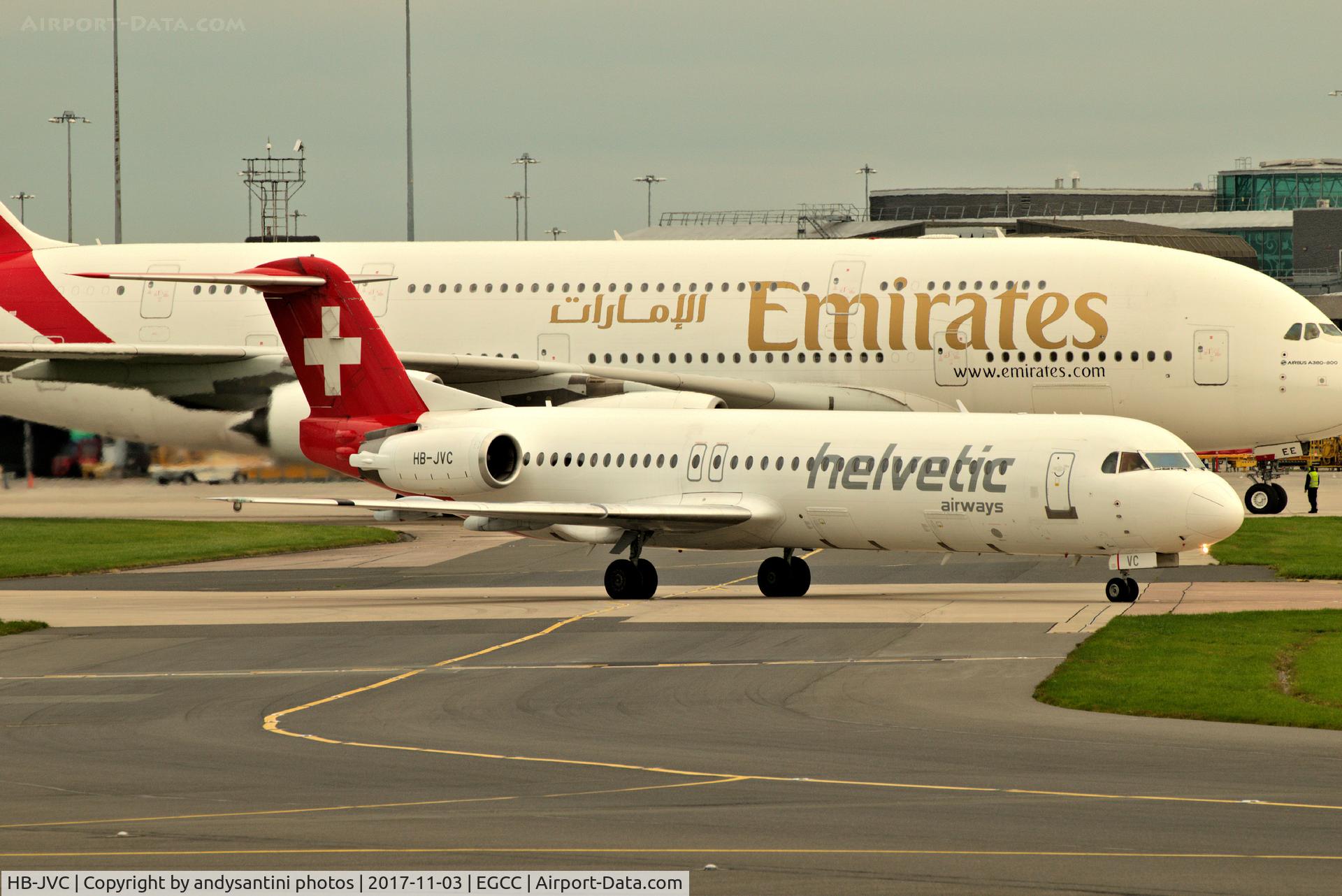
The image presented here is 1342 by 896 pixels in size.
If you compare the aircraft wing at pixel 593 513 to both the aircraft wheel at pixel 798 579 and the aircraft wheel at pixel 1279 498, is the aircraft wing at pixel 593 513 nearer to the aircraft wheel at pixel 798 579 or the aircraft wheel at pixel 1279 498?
the aircraft wheel at pixel 798 579

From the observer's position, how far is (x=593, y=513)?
32.8 m

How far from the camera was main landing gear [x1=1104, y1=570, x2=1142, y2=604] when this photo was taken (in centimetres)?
3091

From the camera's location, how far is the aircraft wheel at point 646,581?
1316 inches

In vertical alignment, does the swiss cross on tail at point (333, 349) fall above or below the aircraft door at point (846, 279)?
below

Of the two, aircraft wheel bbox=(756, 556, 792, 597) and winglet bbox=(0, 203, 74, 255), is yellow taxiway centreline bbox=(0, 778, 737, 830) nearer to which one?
aircraft wheel bbox=(756, 556, 792, 597)

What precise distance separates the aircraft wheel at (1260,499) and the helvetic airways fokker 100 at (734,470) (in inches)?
610

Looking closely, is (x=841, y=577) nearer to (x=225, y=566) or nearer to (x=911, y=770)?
(x=225, y=566)

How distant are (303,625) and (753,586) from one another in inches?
359

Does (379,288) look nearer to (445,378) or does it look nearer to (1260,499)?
(445,378)

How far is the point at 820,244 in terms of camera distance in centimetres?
4712

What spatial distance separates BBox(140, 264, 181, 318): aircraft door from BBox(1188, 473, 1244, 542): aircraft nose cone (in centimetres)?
2944

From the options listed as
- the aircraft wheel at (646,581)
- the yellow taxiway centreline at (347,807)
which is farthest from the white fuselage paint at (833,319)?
the yellow taxiway centreline at (347,807)

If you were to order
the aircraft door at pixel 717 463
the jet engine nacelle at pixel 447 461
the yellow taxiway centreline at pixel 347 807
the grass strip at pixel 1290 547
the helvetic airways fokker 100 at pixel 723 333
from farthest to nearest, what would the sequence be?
the helvetic airways fokker 100 at pixel 723 333 → the grass strip at pixel 1290 547 → the jet engine nacelle at pixel 447 461 → the aircraft door at pixel 717 463 → the yellow taxiway centreline at pixel 347 807

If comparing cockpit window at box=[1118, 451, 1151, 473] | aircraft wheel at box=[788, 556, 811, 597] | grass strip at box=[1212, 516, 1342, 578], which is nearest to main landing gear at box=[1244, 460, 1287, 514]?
grass strip at box=[1212, 516, 1342, 578]
